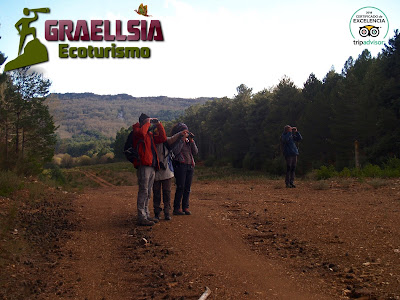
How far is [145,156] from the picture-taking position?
8055mm

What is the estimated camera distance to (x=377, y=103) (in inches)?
1452

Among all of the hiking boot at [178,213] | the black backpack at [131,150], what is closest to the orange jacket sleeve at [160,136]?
the black backpack at [131,150]

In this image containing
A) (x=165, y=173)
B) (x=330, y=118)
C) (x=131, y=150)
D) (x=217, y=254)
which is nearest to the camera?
(x=217, y=254)

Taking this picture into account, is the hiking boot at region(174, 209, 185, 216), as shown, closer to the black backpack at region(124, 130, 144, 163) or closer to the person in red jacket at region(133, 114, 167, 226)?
the person in red jacket at region(133, 114, 167, 226)

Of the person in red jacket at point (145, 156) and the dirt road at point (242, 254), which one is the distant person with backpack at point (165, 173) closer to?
the person in red jacket at point (145, 156)

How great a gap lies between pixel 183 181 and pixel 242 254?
297cm

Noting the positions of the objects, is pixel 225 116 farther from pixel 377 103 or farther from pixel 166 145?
pixel 166 145

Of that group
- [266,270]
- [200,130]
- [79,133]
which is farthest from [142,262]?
[79,133]

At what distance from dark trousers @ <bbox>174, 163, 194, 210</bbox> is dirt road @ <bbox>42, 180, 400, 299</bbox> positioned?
1.57 feet

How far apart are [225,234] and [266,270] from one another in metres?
1.92

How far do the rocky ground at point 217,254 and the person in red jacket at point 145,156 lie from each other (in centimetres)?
45

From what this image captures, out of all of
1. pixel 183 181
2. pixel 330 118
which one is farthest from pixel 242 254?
pixel 330 118

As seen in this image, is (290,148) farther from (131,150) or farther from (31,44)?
(31,44)

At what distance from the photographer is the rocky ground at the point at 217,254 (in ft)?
16.3
